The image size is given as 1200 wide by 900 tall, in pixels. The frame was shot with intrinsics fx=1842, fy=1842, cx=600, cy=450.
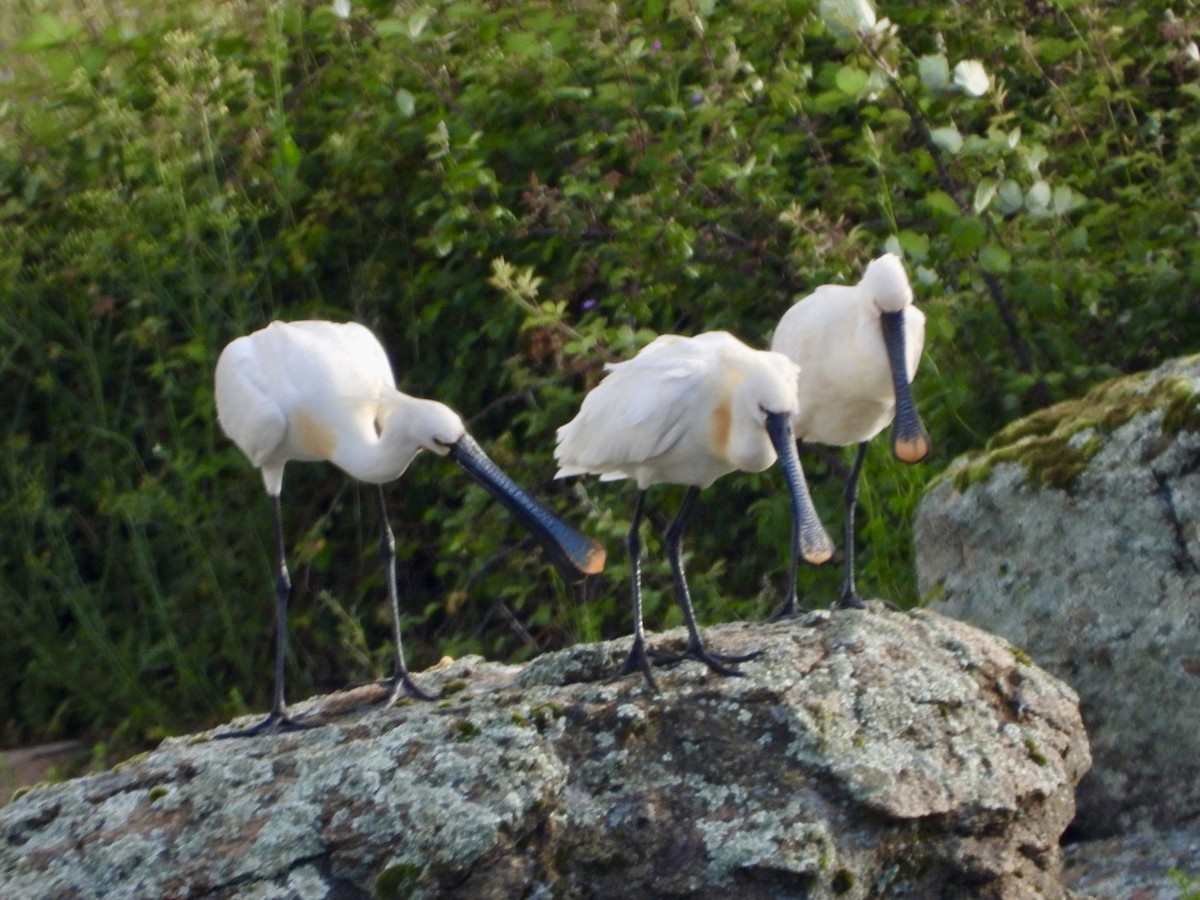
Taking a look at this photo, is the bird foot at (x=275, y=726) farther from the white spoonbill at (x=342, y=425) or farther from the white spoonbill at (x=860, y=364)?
the white spoonbill at (x=860, y=364)

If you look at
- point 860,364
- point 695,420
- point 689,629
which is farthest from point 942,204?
point 689,629

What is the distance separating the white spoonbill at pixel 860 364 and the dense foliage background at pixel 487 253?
921 mm

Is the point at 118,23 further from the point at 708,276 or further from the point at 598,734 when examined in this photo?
the point at 598,734

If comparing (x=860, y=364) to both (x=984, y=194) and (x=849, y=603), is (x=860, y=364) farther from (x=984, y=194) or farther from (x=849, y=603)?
(x=984, y=194)

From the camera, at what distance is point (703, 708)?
3926 millimetres

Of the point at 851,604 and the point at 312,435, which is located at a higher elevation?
the point at 312,435

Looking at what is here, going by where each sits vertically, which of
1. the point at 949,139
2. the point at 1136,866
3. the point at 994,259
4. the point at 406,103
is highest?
the point at 406,103

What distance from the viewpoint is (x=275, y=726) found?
452cm

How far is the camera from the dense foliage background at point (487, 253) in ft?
21.9

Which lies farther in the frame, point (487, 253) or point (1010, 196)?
point (487, 253)

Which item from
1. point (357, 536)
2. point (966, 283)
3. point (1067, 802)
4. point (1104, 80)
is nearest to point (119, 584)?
point (357, 536)

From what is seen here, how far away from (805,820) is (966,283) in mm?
3664

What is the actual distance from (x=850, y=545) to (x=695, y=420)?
3.57 feet

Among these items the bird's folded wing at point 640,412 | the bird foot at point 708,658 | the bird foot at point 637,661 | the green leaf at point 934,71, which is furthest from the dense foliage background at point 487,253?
the bird foot at point 637,661
